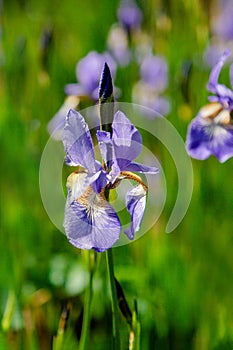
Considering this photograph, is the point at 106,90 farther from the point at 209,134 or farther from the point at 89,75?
the point at 89,75

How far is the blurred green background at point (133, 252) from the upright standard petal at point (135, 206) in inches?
5.8

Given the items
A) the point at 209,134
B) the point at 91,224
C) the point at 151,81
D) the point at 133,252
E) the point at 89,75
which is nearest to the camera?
the point at 91,224

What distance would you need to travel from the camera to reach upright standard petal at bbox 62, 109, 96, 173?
0.69 meters

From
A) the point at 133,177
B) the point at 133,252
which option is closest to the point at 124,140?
the point at 133,177

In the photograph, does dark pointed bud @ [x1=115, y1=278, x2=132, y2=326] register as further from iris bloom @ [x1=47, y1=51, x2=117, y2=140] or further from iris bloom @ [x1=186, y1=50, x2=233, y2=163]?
iris bloom @ [x1=47, y1=51, x2=117, y2=140]

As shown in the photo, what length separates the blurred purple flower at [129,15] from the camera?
1958 millimetres

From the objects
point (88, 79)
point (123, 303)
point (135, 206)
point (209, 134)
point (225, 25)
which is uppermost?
point (225, 25)

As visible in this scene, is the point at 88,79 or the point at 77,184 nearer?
the point at 77,184

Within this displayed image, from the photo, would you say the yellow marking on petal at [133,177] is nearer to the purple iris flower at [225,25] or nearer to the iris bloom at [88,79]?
the iris bloom at [88,79]

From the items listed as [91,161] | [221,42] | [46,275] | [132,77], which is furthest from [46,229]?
[221,42]

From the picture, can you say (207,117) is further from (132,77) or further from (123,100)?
(132,77)

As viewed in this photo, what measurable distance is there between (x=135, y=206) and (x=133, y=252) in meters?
0.69

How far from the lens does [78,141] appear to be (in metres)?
0.70

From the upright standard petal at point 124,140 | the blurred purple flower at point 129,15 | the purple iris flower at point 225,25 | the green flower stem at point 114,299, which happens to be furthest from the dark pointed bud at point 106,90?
the purple iris flower at point 225,25
